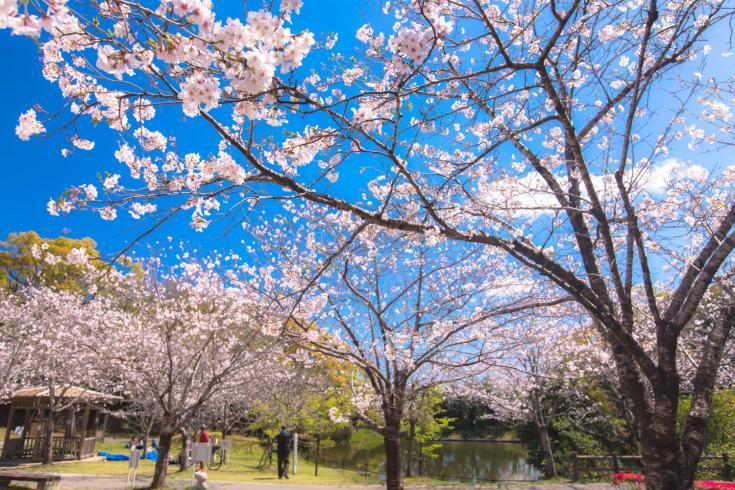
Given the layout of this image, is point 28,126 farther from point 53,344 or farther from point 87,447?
point 87,447

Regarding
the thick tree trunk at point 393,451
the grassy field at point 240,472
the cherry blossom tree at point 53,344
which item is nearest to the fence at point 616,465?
the grassy field at point 240,472

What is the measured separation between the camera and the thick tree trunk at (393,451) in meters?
6.64

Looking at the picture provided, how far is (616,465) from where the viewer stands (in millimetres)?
12258

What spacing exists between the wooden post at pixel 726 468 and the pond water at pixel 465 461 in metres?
6.84

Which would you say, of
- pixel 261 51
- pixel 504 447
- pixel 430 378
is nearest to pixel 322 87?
pixel 261 51

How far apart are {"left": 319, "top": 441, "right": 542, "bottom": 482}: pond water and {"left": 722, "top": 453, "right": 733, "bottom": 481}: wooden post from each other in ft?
22.4

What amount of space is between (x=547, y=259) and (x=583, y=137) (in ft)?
7.24

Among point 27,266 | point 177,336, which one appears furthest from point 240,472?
point 27,266

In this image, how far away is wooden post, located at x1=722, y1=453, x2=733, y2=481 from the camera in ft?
36.5

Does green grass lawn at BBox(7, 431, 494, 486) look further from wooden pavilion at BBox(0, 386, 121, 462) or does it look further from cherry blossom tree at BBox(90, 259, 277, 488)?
cherry blossom tree at BBox(90, 259, 277, 488)

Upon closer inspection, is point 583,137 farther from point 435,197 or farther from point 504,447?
point 504,447

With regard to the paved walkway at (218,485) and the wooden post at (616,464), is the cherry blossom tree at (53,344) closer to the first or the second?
the paved walkway at (218,485)

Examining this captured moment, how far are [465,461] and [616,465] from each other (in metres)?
11.4

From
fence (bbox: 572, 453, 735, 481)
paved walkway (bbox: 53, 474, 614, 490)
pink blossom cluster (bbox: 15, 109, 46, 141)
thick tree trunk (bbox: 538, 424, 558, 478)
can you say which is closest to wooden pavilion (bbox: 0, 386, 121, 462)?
paved walkway (bbox: 53, 474, 614, 490)
